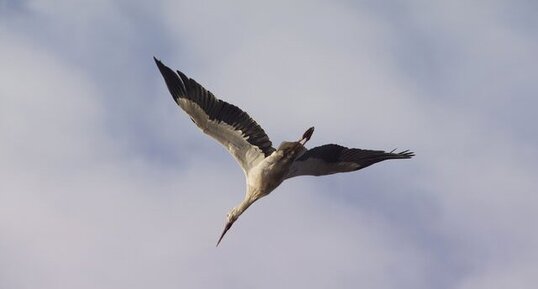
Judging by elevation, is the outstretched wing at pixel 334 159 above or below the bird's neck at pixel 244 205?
above

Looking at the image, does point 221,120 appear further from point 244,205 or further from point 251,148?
point 244,205

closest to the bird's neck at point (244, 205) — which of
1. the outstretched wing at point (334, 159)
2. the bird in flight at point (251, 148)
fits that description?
the bird in flight at point (251, 148)

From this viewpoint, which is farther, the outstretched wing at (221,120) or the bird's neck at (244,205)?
the bird's neck at (244,205)

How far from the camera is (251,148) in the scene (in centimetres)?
4153

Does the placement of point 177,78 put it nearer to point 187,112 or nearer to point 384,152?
point 187,112

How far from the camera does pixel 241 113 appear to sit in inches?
1617

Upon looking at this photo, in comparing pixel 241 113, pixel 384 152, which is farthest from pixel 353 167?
pixel 241 113

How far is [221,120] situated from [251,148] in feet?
3.69

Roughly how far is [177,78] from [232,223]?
4.25 meters

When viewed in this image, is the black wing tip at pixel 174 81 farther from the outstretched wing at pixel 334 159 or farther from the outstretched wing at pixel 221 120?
the outstretched wing at pixel 334 159

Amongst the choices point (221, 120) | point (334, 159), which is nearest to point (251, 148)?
point (221, 120)

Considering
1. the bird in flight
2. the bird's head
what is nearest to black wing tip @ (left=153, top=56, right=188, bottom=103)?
the bird in flight

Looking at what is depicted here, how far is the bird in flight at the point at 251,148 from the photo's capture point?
4103 cm

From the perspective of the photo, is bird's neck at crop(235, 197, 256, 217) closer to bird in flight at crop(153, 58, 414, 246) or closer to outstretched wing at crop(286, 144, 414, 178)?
bird in flight at crop(153, 58, 414, 246)
